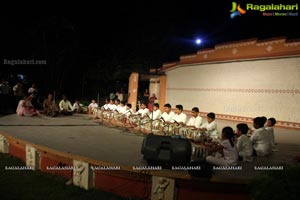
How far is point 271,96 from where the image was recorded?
33.8 feet

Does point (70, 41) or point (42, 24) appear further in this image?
point (70, 41)

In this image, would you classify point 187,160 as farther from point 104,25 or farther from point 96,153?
point 104,25

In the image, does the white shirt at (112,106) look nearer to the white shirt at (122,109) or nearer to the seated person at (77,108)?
the white shirt at (122,109)

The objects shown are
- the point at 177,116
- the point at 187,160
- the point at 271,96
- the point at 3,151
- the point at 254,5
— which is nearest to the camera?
the point at 187,160

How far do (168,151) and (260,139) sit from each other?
118 inches

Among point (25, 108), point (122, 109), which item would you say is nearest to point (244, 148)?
point (122, 109)

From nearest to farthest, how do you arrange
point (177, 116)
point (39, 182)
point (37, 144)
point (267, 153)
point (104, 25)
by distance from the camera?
point (39, 182) → point (37, 144) → point (267, 153) → point (177, 116) → point (104, 25)

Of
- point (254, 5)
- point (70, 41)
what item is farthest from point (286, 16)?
point (70, 41)

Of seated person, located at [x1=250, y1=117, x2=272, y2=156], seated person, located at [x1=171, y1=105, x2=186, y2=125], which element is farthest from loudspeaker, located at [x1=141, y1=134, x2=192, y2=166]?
seated person, located at [x1=171, y1=105, x2=186, y2=125]

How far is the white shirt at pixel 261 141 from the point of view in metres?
6.92

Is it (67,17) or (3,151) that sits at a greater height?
(67,17)

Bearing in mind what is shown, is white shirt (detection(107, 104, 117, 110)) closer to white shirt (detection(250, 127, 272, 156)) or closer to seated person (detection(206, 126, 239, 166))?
white shirt (detection(250, 127, 272, 156))

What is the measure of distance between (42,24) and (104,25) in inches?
223

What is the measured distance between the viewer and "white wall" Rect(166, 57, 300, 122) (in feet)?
32.0
